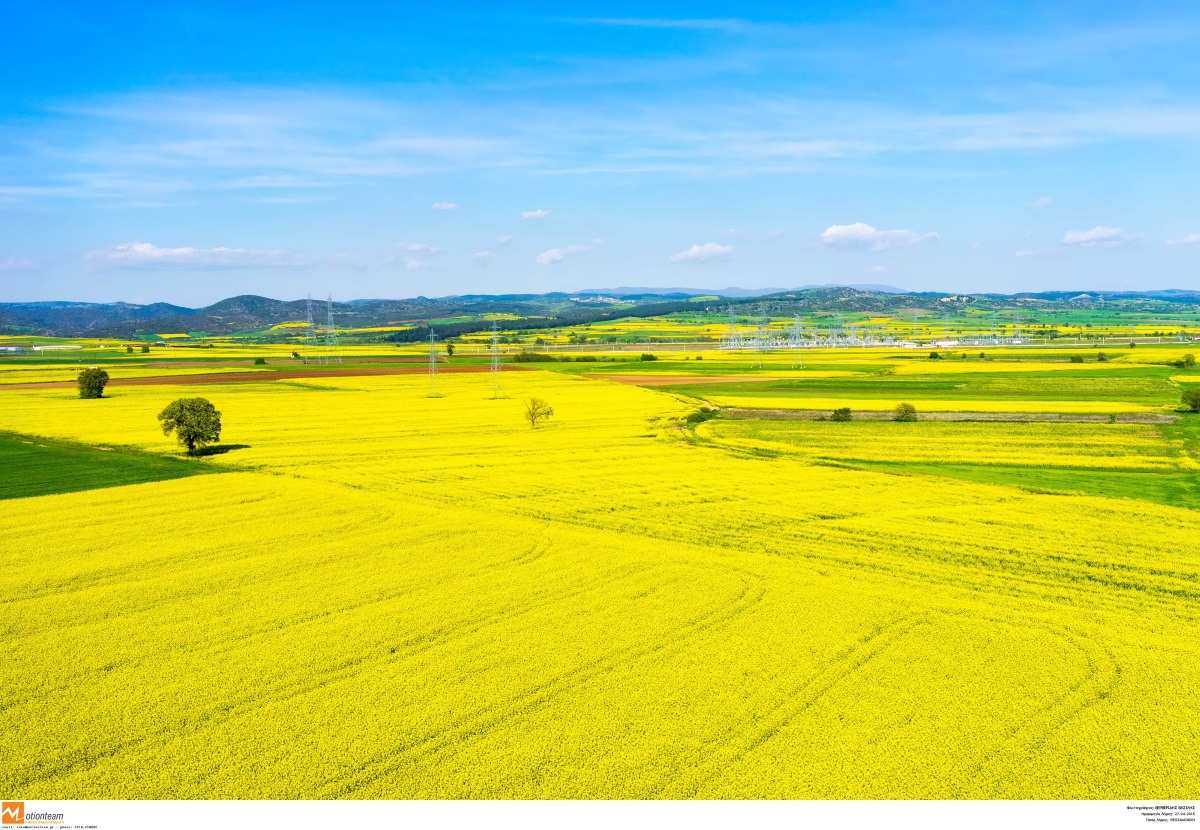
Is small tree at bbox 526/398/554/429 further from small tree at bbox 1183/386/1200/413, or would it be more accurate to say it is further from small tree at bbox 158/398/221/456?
small tree at bbox 1183/386/1200/413

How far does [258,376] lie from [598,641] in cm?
11617

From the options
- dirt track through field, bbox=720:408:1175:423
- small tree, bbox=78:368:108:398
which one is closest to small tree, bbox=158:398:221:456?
dirt track through field, bbox=720:408:1175:423

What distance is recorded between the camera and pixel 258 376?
12669 cm

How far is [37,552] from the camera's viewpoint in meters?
32.6

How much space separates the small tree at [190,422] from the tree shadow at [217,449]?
556mm

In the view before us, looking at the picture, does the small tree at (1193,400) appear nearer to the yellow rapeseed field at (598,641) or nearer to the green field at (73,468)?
the yellow rapeseed field at (598,641)

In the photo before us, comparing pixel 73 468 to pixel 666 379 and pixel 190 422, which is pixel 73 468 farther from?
pixel 666 379

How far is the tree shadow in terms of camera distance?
5813 cm

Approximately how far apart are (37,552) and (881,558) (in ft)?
109
